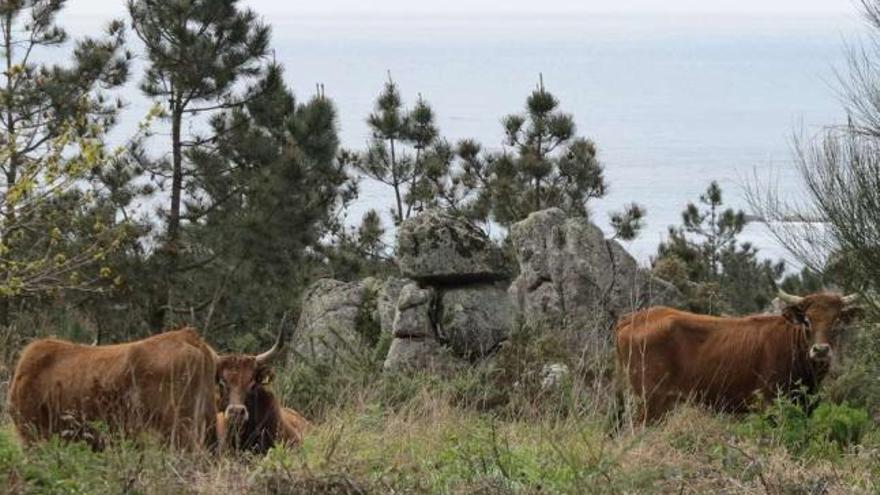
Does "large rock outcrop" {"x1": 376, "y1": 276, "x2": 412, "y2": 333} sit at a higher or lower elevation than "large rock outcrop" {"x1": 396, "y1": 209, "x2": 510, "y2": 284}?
lower

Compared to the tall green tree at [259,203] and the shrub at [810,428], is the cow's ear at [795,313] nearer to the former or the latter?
the shrub at [810,428]

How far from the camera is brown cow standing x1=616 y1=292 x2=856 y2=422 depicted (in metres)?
13.5

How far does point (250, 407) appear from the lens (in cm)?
1114

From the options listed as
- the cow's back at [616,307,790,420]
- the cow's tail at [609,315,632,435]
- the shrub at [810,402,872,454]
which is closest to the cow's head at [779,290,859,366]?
the cow's back at [616,307,790,420]

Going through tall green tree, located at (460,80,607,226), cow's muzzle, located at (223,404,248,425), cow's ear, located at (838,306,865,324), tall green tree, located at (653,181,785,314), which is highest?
tall green tree, located at (460,80,607,226)

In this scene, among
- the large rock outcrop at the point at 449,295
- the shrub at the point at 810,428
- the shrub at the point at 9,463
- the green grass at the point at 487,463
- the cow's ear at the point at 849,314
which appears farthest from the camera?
the large rock outcrop at the point at 449,295

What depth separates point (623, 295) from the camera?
66.4 feet

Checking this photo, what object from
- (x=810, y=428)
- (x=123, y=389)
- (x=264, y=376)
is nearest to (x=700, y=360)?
(x=810, y=428)

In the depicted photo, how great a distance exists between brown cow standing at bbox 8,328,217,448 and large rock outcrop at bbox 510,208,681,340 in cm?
947

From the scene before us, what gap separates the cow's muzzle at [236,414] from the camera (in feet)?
34.4

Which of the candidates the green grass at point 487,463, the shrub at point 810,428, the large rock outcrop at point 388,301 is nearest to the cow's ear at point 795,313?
the shrub at point 810,428

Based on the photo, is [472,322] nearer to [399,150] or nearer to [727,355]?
[727,355]

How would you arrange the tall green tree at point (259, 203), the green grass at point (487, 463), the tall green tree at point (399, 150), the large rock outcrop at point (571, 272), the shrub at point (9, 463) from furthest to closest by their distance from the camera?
the tall green tree at point (399, 150) < the tall green tree at point (259, 203) < the large rock outcrop at point (571, 272) < the green grass at point (487, 463) < the shrub at point (9, 463)

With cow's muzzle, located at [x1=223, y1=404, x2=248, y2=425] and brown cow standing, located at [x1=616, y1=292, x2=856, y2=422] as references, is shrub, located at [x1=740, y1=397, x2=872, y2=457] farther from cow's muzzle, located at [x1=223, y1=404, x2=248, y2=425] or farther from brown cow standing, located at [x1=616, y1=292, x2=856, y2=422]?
cow's muzzle, located at [x1=223, y1=404, x2=248, y2=425]
